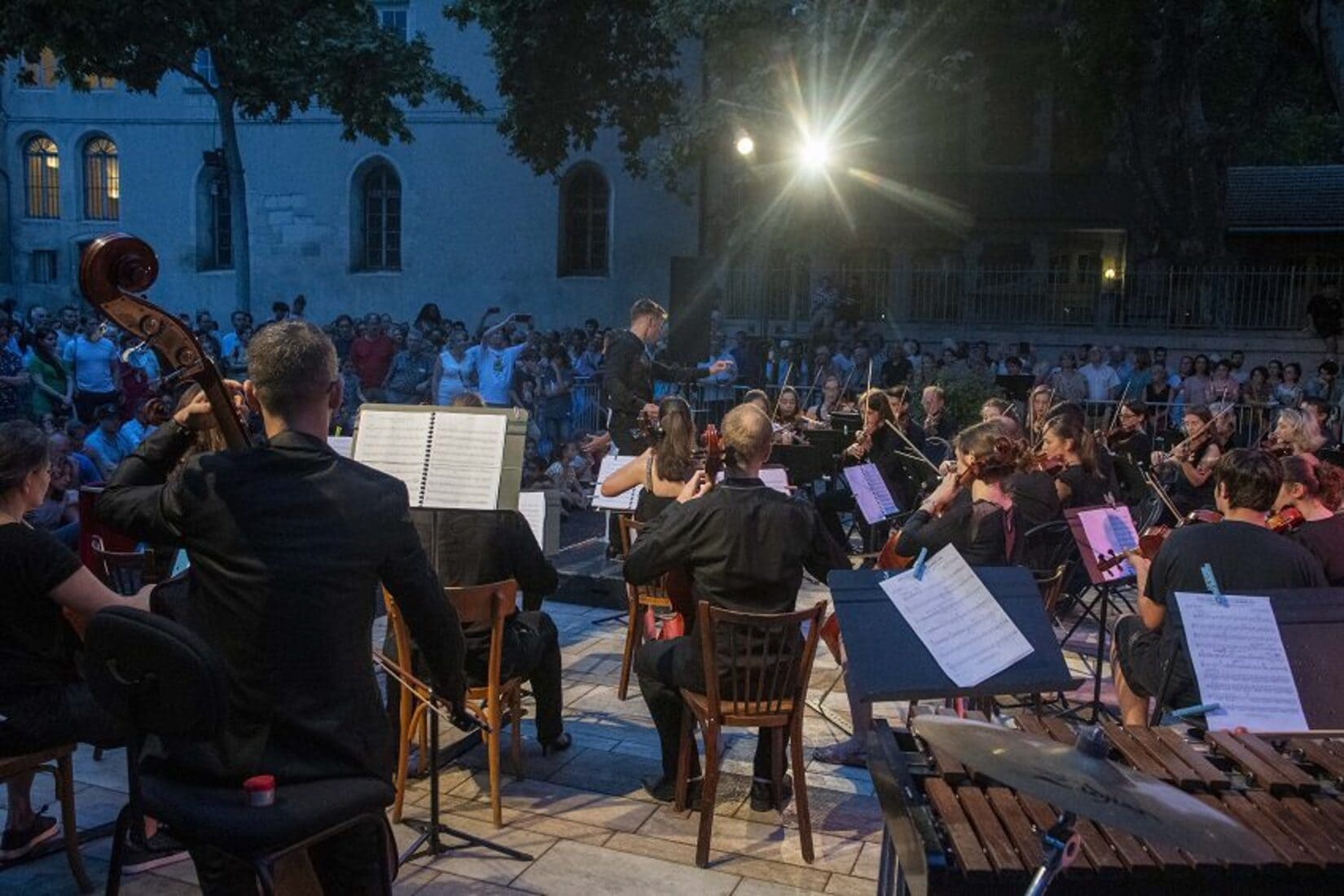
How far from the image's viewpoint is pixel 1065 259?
25562 mm

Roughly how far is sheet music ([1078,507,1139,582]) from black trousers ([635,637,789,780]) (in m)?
1.87

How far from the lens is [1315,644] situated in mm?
3455

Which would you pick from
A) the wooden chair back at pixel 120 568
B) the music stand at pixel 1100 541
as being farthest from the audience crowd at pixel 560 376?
the music stand at pixel 1100 541

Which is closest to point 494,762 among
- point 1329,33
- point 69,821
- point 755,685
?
point 755,685

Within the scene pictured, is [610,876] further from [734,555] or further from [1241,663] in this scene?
[1241,663]

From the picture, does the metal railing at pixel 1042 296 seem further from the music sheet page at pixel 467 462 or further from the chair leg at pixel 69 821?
the chair leg at pixel 69 821

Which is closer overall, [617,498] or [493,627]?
[493,627]

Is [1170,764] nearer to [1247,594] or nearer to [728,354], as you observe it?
[1247,594]

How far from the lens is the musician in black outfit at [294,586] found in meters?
2.63

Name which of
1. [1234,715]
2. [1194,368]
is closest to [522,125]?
[1194,368]

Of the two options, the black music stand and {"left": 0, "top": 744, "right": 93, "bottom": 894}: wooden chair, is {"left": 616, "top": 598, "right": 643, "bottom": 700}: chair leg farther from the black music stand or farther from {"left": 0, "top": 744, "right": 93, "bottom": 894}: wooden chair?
the black music stand

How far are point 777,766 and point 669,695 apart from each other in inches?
20.1

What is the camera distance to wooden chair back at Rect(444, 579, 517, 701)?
14.0 feet

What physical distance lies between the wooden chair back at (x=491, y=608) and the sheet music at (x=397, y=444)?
0.39m
